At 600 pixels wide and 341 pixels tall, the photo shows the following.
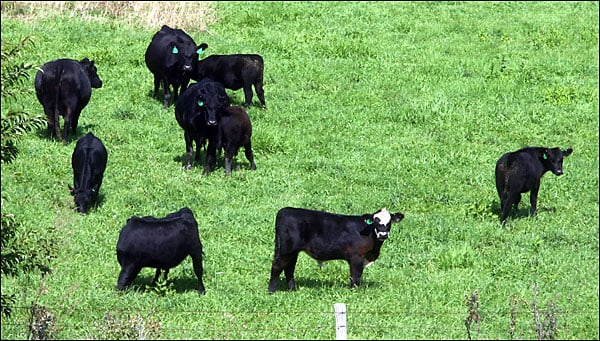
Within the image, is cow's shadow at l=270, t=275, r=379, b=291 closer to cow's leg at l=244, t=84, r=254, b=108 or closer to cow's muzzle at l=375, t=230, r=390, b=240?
cow's muzzle at l=375, t=230, r=390, b=240

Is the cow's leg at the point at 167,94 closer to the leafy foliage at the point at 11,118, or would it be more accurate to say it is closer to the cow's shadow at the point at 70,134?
the cow's shadow at the point at 70,134

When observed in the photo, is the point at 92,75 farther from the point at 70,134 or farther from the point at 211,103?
the point at 211,103

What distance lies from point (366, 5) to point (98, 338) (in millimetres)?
20737

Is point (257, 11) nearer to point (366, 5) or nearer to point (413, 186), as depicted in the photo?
point (366, 5)

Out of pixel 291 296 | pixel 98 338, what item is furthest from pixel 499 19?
pixel 98 338

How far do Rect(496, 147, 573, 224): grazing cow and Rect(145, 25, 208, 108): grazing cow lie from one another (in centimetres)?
798

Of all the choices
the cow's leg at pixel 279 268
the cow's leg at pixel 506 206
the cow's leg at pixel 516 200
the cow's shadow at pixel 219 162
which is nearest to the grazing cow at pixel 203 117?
the cow's shadow at pixel 219 162

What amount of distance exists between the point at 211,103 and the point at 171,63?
169 inches

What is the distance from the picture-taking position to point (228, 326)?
1277 centimetres

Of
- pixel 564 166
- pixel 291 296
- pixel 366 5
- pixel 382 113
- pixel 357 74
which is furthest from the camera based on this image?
pixel 366 5

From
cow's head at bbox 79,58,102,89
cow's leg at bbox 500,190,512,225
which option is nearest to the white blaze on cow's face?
cow's leg at bbox 500,190,512,225

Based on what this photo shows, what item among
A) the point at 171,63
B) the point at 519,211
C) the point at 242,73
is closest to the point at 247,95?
the point at 242,73

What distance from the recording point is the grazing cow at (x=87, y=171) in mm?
17562

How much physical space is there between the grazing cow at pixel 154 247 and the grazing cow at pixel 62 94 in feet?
23.5
